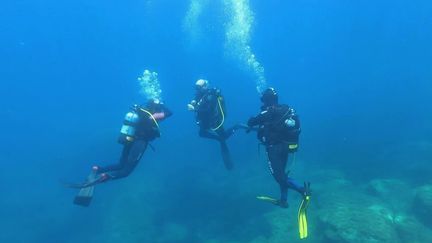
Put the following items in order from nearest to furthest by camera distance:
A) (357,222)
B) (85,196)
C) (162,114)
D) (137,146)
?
(85,196) → (137,146) → (162,114) → (357,222)

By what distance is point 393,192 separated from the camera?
14469mm

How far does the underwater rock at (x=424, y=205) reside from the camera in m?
12.7

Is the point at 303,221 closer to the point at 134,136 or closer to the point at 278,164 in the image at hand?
the point at 278,164

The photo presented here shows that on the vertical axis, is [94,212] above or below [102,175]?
above

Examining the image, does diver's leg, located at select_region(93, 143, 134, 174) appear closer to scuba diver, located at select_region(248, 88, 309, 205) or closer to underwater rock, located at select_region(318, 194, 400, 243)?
scuba diver, located at select_region(248, 88, 309, 205)

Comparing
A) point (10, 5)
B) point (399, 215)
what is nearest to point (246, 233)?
point (399, 215)

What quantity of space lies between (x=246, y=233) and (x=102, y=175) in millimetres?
5660

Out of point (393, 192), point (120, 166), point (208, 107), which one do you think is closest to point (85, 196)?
point (120, 166)

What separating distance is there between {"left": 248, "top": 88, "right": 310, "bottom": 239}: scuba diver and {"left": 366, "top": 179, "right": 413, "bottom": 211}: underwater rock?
590 centimetres

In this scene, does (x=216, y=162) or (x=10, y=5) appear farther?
(x=10, y=5)

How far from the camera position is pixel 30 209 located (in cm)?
2075

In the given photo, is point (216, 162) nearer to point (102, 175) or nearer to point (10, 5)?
point (102, 175)

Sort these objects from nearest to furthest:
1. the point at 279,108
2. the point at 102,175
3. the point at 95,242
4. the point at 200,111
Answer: the point at 279,108, the point at 102,175, the point at 200,111, the point at 95,242

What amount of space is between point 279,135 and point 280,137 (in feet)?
0.20
